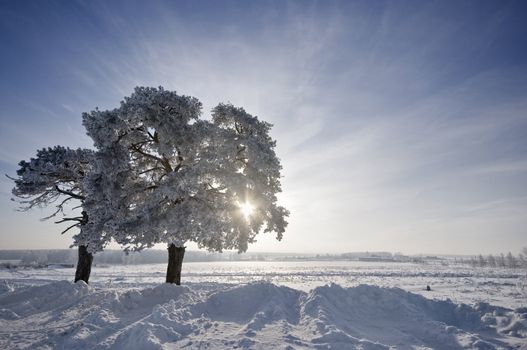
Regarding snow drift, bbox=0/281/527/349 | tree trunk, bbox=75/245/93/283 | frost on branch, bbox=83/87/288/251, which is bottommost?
snow drift, bbox=0/281/527/349

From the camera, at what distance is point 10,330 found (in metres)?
10.7

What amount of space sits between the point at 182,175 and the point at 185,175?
249 millimetres

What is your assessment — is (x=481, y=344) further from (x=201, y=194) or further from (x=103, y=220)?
(x=103, y=220)

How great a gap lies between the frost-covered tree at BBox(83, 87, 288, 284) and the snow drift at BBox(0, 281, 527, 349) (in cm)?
286

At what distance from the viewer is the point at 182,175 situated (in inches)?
583

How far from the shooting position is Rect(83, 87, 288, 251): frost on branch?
1484cm

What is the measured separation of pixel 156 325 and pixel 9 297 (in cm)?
1079

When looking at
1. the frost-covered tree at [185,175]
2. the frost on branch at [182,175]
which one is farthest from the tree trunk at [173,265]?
the frost on branch at [182,175]

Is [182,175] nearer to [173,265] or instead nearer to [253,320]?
[173,265]

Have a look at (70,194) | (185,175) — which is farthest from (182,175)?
(70,194)

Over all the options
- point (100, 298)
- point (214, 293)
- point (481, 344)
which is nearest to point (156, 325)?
point (214, 293)

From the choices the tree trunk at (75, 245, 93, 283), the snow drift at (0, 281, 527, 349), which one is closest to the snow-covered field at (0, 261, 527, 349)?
the snow drift at (0, 281, 527, 349)

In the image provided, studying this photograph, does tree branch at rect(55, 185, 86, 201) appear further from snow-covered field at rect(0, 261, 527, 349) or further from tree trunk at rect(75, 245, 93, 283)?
snow-covered field at rect(0, 261, 527, 349)

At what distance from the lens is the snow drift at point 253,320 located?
902 cm
